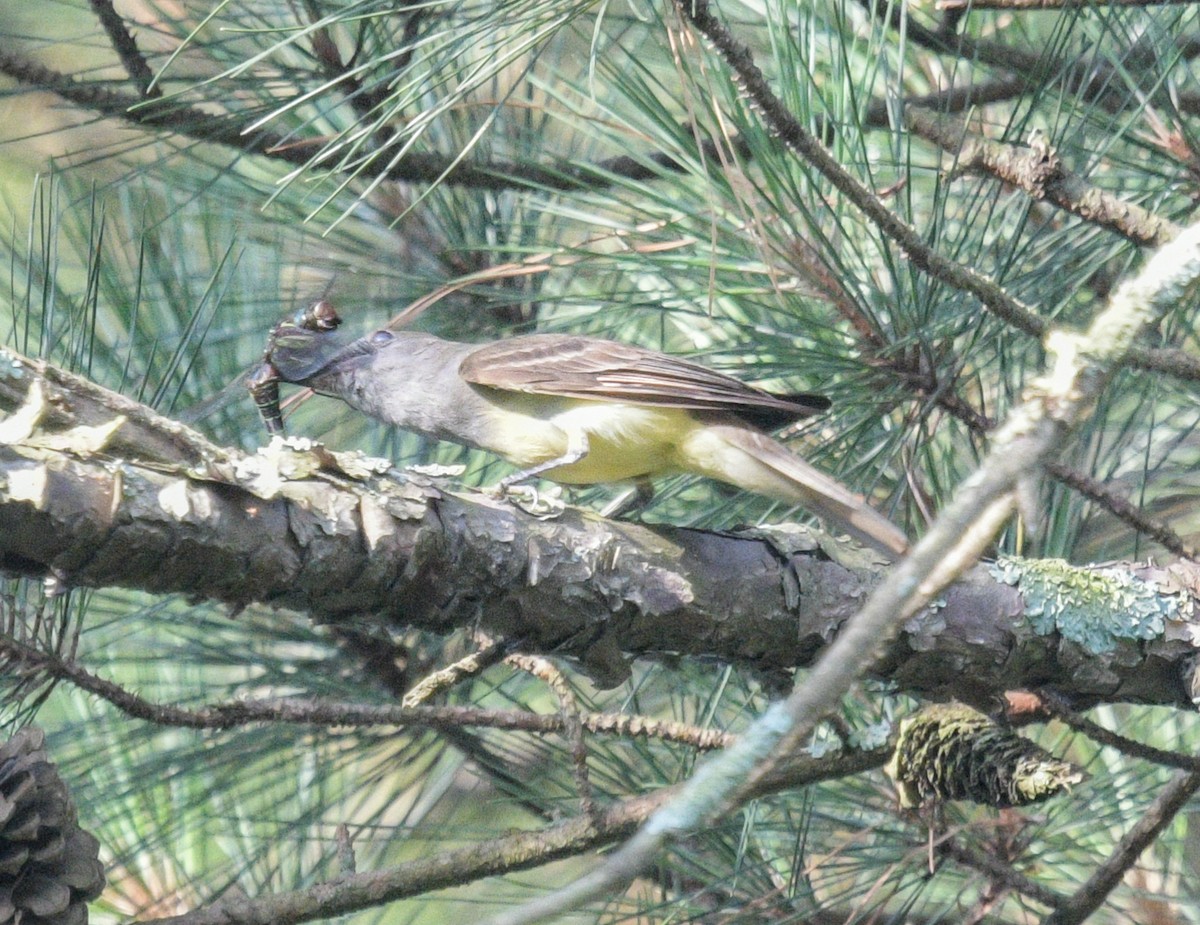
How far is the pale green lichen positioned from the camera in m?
2.13

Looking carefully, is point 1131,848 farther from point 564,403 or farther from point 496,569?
point 564,403

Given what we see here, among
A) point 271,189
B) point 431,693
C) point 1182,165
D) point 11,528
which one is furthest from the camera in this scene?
point 271,189

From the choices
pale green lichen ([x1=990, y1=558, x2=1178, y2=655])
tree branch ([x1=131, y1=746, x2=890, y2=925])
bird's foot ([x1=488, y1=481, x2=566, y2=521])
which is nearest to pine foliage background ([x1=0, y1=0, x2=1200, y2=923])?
tree branch ([x1=131, y1=746, x2=890, y2=925])

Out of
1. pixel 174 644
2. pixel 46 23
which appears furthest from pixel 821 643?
pixel 46 23

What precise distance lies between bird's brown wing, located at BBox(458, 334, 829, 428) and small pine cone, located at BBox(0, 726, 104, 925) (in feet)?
4.39

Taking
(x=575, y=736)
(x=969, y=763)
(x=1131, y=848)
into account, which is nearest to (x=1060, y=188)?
(x=969, y=763)

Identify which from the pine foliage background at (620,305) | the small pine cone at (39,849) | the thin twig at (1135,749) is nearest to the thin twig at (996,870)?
the pine foliage background at (620,305)

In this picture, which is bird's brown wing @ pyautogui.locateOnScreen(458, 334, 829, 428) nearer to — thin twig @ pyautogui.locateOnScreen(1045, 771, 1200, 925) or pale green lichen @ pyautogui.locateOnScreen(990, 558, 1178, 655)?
pale green lichen @ pyautogui.locateOnScreen(990, 558, 1178, 655)

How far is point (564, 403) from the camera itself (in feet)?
9.30

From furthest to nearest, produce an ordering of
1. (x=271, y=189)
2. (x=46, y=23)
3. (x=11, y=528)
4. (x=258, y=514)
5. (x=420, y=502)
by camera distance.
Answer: (x=46, y=23), (x=271, y=189), (x=420, y=502), (x=258, y=514), (x=11, y=528)

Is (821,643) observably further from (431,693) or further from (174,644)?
(174,644)

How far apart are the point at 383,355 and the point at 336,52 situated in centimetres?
70

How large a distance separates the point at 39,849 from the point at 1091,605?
1.60m

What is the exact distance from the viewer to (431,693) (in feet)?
6.75
